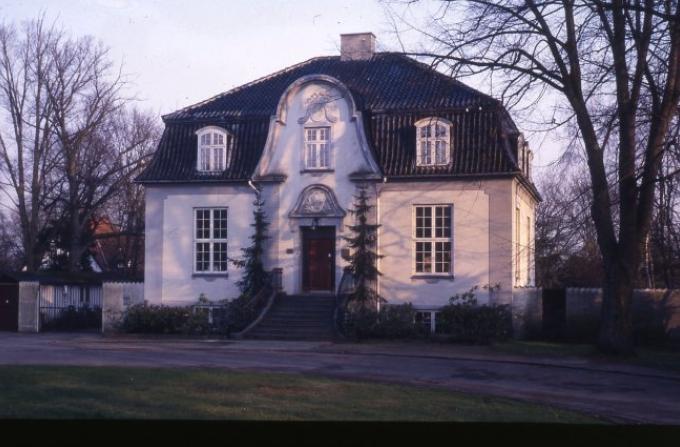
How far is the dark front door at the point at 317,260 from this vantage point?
30672 mm

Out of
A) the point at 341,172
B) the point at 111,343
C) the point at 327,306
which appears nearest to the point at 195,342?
the point at 111,343

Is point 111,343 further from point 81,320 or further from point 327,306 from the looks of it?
point 81,320

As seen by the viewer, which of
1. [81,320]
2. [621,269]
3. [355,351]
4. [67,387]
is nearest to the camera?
[67,387]

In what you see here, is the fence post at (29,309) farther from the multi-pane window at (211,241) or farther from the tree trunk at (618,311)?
the tree trunk at (618,311)

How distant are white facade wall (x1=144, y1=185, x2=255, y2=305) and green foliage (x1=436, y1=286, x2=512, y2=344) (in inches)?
292

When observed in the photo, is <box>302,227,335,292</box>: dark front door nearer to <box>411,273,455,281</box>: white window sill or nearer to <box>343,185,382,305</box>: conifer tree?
<box>343,185,382,305</box>: conifer tree

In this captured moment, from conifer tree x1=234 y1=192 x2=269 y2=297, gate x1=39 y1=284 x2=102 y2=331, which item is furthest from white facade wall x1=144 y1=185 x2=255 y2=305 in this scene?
gate x1=39 y1=284 x2=102 y2=331

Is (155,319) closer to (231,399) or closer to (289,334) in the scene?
(289,334)

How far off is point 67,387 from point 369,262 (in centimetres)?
1497

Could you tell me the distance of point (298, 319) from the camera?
28.7 m

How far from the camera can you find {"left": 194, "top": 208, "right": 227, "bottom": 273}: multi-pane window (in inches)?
1238

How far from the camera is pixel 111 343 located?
26.9 m

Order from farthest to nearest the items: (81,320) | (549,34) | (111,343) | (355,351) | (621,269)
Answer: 1. (81,320)
2. (111,343)
3. (355,351)
4. (621,269)
5. (549,34)

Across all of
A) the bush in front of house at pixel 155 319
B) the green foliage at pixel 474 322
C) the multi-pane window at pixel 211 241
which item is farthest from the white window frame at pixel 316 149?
the green foliage at pixel 474 322
